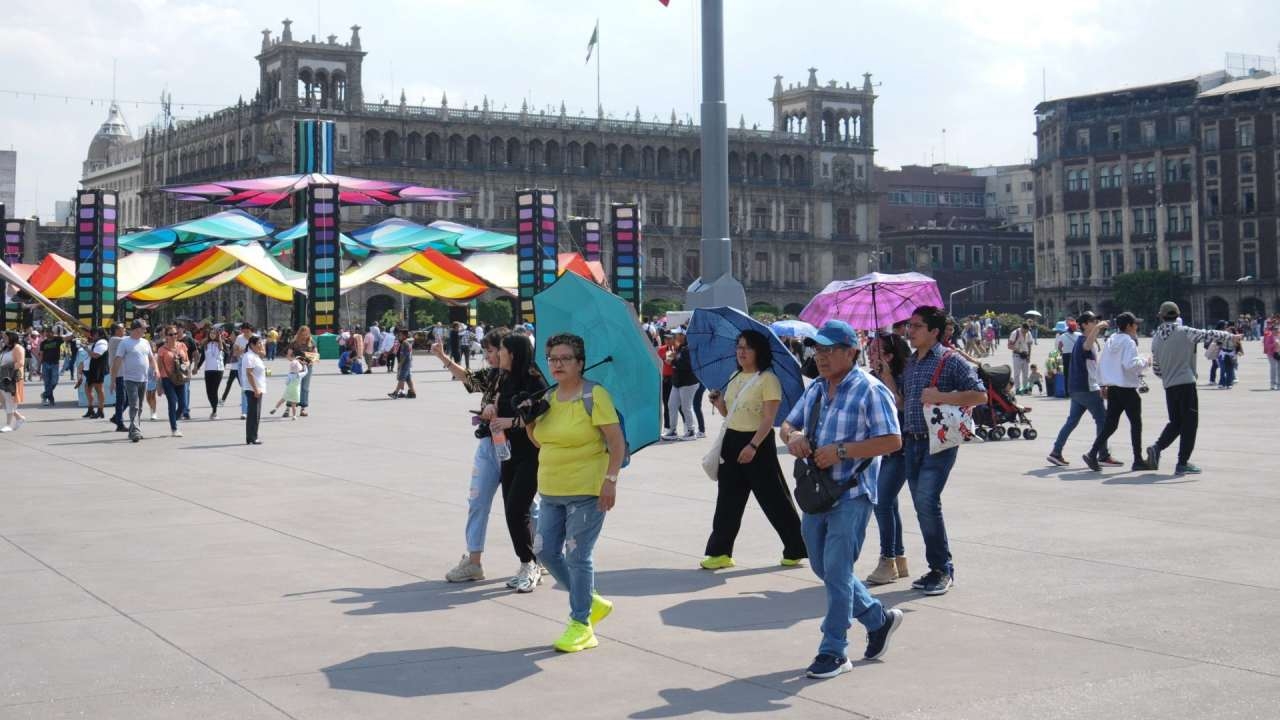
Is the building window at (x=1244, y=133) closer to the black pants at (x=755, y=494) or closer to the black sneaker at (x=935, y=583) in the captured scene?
the black pants at (x=755, y=494)

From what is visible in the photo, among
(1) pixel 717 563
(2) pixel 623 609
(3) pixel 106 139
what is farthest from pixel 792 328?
(3) pixel 106 139

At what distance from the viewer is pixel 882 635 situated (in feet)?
21.3

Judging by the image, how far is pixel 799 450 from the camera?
6.45 m

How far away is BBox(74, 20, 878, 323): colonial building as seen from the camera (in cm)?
8275

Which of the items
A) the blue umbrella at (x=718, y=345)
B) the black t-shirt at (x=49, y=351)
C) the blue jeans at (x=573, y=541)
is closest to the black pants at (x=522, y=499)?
the blue jeans at (x=573, y=541)

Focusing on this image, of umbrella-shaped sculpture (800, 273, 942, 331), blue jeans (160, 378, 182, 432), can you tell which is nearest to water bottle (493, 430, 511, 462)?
umbrella-shaped sculpture (800, 273, 942, 331)

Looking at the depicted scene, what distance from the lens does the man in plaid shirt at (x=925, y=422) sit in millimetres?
7895

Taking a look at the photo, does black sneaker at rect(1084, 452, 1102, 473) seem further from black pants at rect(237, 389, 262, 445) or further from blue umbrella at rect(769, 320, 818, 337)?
black pants at rect(237, 389, 262, 445)

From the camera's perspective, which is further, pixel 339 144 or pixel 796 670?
pixel 339 144

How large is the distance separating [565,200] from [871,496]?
3354 inches

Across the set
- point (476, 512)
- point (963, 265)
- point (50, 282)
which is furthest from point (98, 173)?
point (476, 512)

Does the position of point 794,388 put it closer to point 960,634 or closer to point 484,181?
point 960,634

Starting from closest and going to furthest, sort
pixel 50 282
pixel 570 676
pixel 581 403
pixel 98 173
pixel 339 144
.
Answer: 1. pixel 570 676
2. pixel 581 403
3. pixel 50 282
4. pixel 339 144
5. pixel 98 173

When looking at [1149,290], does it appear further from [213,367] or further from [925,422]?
[925,422]
